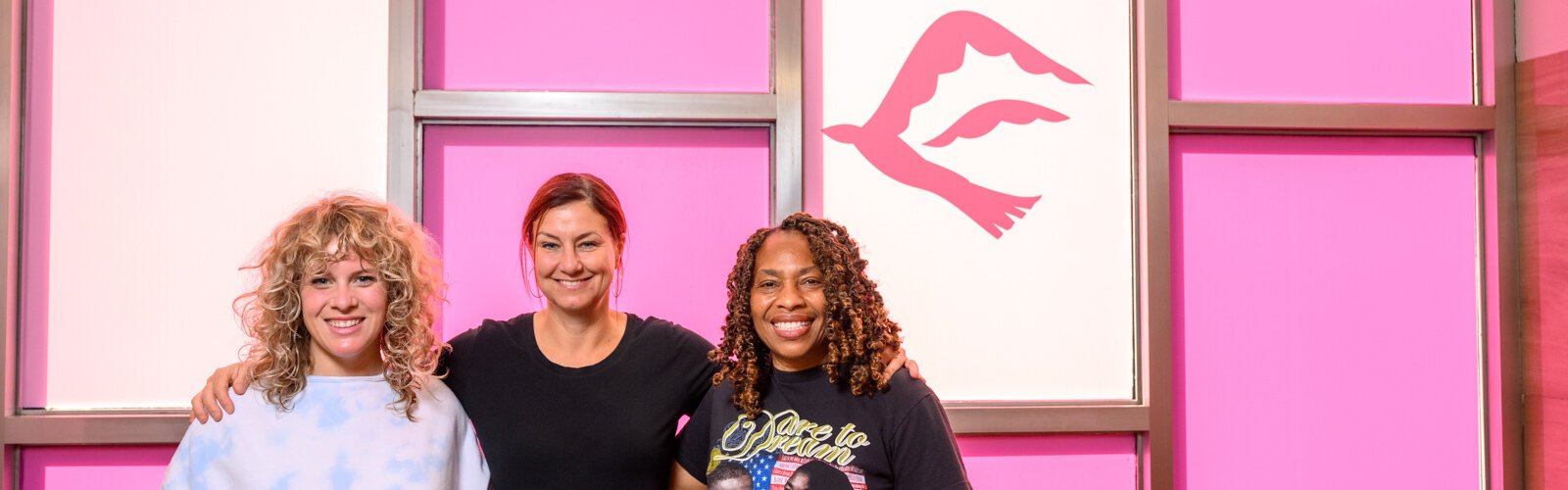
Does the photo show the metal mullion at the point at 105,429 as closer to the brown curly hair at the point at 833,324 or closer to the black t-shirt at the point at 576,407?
the black t-shirt at the point at 576,407

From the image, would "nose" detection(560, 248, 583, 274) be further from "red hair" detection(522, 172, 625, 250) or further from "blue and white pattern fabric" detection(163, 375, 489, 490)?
"blue and white pattern fabric" detection(163, 375, 489, 490)

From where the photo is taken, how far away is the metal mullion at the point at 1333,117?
8.23 feet

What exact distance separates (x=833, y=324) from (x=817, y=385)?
11 cm

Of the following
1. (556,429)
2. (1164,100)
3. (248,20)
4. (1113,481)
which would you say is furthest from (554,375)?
(1164,100)

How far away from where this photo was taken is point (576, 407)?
1752mm

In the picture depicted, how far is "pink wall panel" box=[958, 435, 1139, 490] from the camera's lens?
8.11 feet

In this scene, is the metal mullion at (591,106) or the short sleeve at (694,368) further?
the metal mullion at (591,106)

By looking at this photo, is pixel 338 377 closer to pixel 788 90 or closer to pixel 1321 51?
pixel 788 90

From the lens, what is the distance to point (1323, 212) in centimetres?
260

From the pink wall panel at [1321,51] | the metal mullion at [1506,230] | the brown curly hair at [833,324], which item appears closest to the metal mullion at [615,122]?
the brown curly hair at [833,324]

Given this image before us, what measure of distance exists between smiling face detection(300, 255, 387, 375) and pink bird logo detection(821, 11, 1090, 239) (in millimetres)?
1214

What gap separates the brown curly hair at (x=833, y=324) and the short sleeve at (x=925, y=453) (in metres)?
0.08

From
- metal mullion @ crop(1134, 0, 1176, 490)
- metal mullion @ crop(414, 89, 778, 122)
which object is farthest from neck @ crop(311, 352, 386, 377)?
metal mullion @ crop(1134, 0, 1176, 490)

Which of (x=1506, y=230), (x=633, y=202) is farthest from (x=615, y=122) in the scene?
(x=1506, y=230)
